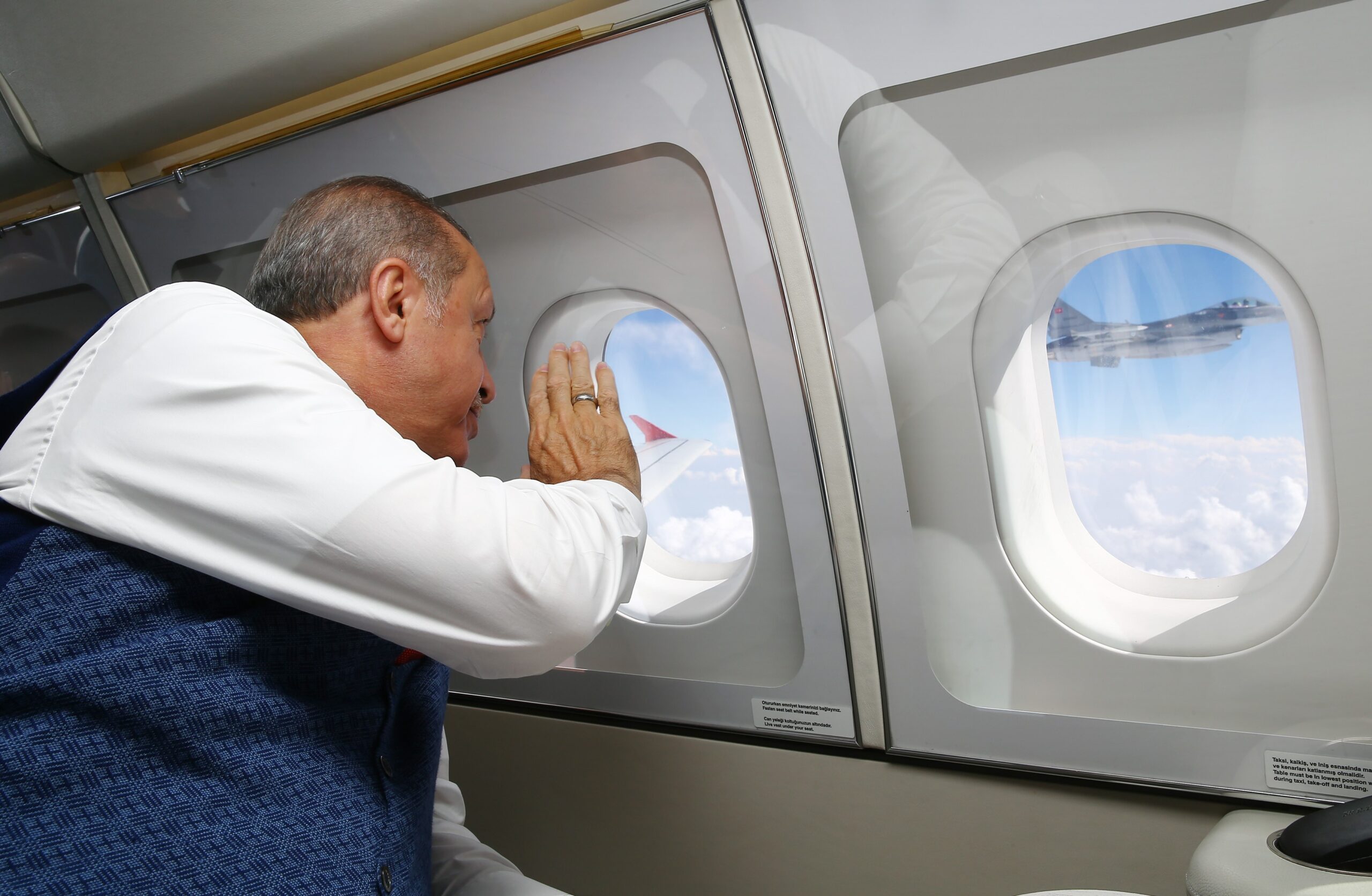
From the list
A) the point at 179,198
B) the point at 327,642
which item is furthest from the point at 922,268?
the point at 179,198

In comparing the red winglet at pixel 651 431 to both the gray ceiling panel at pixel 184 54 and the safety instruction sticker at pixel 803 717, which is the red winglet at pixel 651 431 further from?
the gray ceiling panel at pixel 184 54

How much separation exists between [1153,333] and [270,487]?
1719 mm

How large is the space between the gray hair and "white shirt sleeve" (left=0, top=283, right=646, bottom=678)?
33 centimetres

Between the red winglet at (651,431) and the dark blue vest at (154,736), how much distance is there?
128 cm

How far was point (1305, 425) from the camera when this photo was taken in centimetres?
154

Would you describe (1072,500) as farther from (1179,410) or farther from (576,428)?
(576,428)

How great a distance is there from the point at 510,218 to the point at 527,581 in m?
1.24

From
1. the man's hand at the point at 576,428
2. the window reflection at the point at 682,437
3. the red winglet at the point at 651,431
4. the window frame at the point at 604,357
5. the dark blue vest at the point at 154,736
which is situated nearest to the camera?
the dark blue vest at the point at 154,736

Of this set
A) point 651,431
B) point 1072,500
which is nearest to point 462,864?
point 651,431

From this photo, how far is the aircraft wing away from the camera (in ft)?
7.68

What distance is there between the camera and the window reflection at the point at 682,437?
2.26 m

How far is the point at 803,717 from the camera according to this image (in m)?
2.03

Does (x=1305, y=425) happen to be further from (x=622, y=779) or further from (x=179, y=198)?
(x=179, y=198)

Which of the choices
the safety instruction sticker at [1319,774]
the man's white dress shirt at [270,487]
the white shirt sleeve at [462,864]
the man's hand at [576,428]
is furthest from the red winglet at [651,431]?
the safety instruction sticker at [1319,774]
